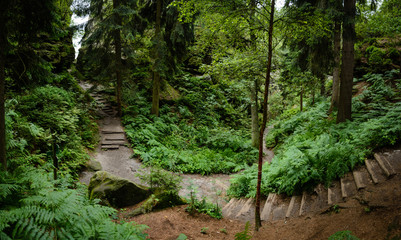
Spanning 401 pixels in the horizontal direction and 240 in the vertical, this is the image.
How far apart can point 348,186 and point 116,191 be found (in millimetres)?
5935

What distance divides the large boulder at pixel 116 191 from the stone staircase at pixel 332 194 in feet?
8.59

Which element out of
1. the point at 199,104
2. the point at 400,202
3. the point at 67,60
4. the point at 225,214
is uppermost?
the point at 67,60

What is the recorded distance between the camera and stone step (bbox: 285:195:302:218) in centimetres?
510

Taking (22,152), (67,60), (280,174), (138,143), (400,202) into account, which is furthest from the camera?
(67,60)

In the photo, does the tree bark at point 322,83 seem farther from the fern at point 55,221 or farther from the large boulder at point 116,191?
the fern at point 55,221

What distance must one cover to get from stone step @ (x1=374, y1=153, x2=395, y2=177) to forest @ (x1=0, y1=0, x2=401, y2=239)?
21cm

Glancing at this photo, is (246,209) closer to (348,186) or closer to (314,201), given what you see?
(314,201)

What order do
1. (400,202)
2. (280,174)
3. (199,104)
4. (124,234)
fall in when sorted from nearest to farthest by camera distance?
(124,234)
(400,202)
(280,174)
(199,104)

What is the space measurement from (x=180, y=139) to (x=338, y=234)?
9661mm

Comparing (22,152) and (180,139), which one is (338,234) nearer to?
(22,152)

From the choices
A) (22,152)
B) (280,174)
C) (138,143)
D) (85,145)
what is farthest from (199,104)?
(22,152)

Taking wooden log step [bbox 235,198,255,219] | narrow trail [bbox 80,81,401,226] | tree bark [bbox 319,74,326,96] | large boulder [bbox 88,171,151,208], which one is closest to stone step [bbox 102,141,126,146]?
narrow trail [bbox 80,81,401,226]

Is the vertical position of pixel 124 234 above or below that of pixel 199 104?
below

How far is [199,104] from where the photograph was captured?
1655cm
